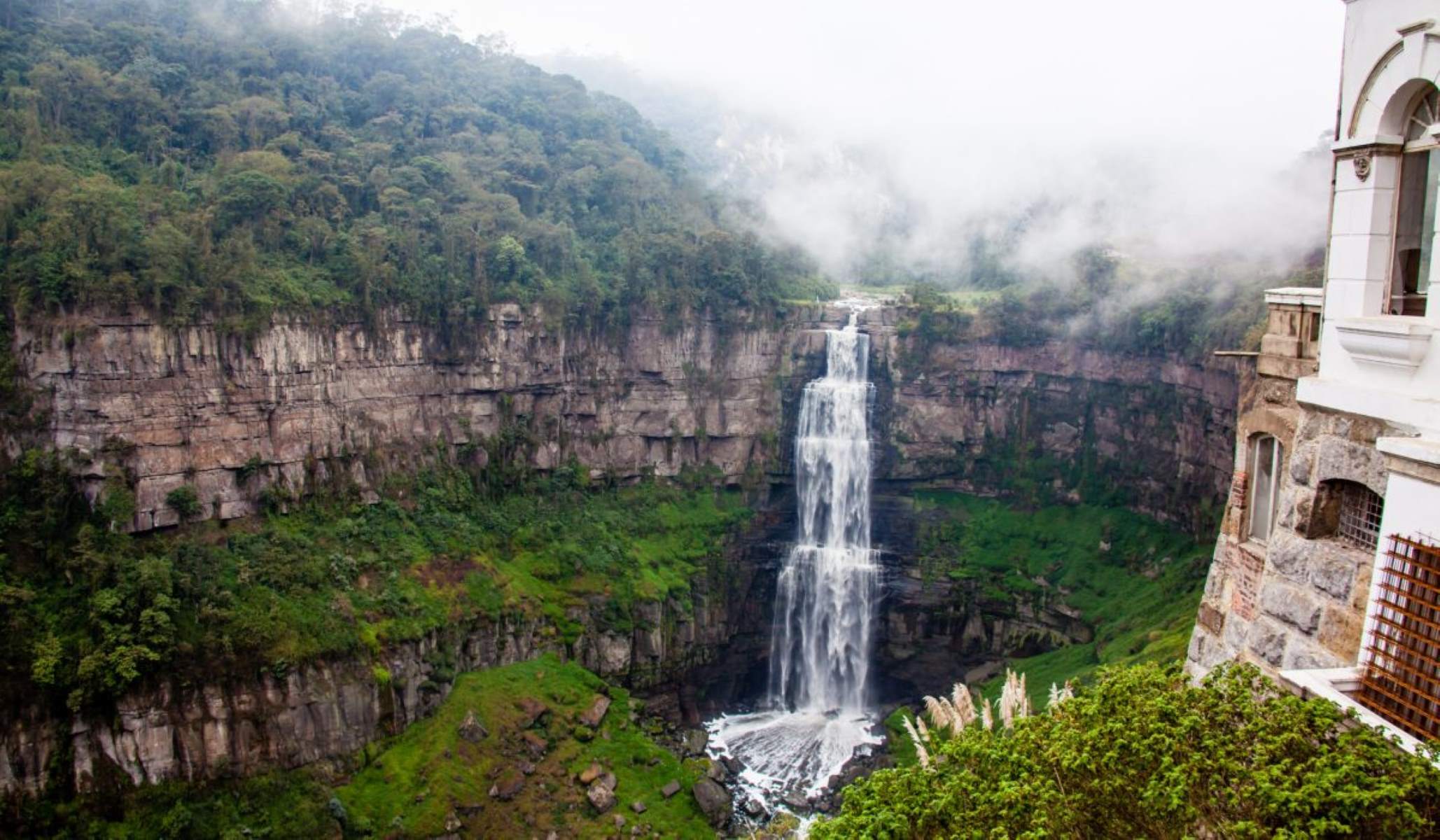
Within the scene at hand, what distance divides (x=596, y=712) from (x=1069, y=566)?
17.5 meters

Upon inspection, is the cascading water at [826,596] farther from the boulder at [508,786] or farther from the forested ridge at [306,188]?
the boulder at [508,786]

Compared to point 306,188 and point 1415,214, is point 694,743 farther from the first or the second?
point 1415,214

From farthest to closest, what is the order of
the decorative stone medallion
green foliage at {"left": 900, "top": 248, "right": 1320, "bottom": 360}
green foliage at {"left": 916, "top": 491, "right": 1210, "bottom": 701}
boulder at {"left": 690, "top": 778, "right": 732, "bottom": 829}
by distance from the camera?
green foliage at {"left": 900, "top": 248, "right": 1320, "bottom": 360}, green foliage at {"left": 916, "top": 491, "right": 1210, "bottom": 701}, boulder at {"left": 690, "top": 778, "right": 732, "bottom": 829}, the decorative stone medallion

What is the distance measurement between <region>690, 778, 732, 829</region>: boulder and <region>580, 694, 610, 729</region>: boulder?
3445mm

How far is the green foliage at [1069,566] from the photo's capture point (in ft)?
110

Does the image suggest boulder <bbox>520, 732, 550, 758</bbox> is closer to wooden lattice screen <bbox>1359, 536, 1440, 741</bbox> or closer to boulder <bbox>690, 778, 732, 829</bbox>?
boulder <bbox>690, 778, 732, 829</bbox>

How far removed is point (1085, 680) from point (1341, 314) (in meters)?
23.4

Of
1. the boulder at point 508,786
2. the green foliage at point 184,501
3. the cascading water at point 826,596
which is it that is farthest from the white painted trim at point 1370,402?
the green foliage at point 184,501

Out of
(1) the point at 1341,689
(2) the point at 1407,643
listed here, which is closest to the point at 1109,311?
(1) the point at 1341,689

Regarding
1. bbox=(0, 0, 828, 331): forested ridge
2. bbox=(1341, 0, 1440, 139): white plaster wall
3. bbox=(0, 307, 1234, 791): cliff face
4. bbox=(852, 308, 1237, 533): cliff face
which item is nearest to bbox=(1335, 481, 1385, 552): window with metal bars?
bbox=(1341, 0, 1440, 139): white plaster wall

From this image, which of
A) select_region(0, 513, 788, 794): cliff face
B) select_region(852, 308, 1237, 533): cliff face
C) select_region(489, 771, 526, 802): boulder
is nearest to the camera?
select_region(0, 513, 788, 794): cliff face

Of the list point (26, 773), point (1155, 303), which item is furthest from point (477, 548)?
point (1155, 303)

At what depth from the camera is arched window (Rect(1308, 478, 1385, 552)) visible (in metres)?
7.89

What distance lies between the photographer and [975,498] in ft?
140
